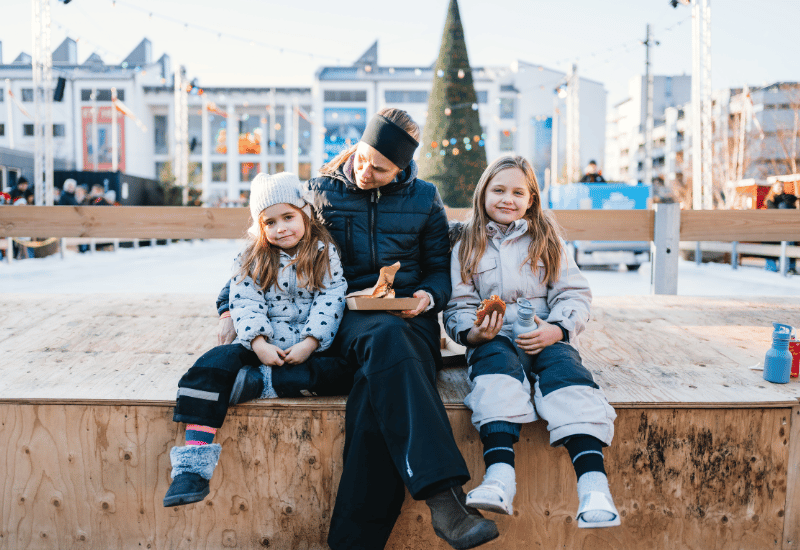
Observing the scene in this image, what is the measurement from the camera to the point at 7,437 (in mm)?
1832

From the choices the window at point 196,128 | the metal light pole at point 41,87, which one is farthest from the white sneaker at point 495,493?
the window at point 196,128

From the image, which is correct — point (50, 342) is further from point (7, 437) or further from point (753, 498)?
point (753, 498)

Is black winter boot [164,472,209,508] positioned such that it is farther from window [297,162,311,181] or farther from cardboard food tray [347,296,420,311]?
window [297,162,311,181]

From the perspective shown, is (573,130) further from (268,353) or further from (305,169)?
(305,169)

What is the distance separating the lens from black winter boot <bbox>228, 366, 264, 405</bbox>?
181 centimetres

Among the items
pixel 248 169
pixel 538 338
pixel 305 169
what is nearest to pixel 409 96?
pixel 305 169

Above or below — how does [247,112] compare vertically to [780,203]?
above

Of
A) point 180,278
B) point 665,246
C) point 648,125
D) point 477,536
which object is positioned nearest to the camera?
point 477,536

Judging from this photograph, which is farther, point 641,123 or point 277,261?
point 641,123

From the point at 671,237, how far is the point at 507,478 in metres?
2.96

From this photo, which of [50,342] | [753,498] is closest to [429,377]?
[753,498]

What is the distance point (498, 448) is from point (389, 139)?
118 cm

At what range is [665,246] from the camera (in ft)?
12.9

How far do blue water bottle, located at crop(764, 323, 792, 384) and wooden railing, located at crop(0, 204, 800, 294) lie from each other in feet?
6.39
